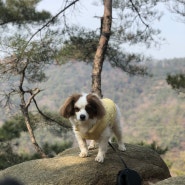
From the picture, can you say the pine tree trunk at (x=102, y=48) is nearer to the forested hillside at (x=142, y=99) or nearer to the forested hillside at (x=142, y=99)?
the forested hillside at (x=142, y=99)

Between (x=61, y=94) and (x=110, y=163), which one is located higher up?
(x=110, y=163)

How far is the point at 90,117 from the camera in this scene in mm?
4238

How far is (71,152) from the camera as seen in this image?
5.70 m

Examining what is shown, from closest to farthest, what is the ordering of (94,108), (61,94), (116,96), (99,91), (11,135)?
1. (94,108)
2. (99,91)
3. (11,135)
4. (61,94)
5. (116,96)

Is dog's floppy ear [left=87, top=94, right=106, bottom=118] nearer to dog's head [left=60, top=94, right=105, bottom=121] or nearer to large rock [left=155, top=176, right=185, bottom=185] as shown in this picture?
dog's head [left=60, top=94, right=105, bottom=121]

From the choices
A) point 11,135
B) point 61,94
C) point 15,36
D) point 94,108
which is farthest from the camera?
point 61,94

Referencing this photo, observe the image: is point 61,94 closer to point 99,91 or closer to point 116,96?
point 116,96

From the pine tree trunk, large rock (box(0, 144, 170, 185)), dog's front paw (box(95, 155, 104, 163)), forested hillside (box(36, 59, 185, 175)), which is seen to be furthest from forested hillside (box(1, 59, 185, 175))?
dog's front paw (box(95, 155, 104, 163))

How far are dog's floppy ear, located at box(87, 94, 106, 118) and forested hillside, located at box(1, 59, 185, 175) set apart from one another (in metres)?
49.9

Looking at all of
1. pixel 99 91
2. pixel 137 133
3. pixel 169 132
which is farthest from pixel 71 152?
pixel 137 133

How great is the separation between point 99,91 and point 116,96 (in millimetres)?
84349

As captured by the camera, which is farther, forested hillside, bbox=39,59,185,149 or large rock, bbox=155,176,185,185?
forested hillside, bbox=39,59,185,149

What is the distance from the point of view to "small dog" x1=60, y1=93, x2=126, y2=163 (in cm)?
415

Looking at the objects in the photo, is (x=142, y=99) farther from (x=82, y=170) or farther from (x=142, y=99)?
(x=82, y=170)
